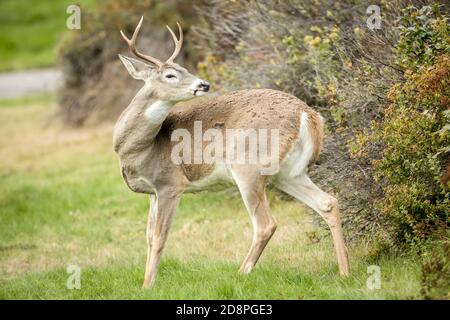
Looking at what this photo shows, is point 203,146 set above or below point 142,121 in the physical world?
below

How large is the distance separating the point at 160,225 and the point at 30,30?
33.5 m

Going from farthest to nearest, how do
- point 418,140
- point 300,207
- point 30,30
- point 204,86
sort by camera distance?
1. point 30,30
2. point 300,207
3. point 204,86
4. point 418,140

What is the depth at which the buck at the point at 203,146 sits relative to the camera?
7000mm

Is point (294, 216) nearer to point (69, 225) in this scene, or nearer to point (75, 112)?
point (69, 225)

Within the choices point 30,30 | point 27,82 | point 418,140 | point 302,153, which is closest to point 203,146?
point 302,153

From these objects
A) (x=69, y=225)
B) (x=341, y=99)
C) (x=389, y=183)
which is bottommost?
(x=69, y=225)

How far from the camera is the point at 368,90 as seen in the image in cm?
749

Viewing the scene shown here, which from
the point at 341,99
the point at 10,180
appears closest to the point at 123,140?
the point at 341,99

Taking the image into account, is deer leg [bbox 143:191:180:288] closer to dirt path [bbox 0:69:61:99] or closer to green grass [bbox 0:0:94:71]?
dirt path [bbox 0:69:61:99]

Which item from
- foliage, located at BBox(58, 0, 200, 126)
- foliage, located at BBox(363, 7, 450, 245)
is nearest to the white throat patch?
foliage, located at BBox(363, 7, 450, 245)

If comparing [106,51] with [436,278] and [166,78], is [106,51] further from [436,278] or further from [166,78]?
[436,278]

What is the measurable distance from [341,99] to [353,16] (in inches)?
70.3

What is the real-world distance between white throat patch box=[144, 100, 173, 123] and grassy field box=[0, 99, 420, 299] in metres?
1.41

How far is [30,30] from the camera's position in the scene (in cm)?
3900
